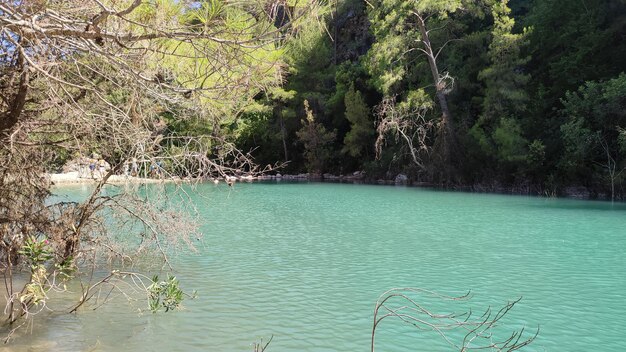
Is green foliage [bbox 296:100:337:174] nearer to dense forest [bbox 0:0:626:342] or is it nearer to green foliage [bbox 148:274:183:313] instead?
dense forest [bbox 0:0:626:342]

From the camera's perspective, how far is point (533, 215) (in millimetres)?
14555

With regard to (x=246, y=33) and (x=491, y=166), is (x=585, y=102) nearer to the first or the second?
(x=491, y=166)

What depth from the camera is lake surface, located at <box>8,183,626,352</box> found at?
4.98 m

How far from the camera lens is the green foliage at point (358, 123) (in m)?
31.1

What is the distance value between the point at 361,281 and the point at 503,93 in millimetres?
16485

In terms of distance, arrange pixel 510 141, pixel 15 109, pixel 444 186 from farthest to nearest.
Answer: pixel 444 186
pixel 510 141
pixel 15 109

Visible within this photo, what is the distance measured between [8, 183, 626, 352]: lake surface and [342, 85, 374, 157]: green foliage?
1671cm

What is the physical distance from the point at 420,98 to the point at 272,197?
7.68 meters

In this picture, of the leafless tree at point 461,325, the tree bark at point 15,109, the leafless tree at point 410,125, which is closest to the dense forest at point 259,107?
the tree bark at point 15,109

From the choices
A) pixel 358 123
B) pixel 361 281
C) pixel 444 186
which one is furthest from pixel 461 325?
pixel 358 123

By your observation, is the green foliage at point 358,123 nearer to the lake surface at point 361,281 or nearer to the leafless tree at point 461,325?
the lake surface at point 361,281

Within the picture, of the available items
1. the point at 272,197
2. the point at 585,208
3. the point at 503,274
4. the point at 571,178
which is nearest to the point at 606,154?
the point at 571,178

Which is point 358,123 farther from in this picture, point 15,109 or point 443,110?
point 15,109

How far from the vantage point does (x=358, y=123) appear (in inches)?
1241
